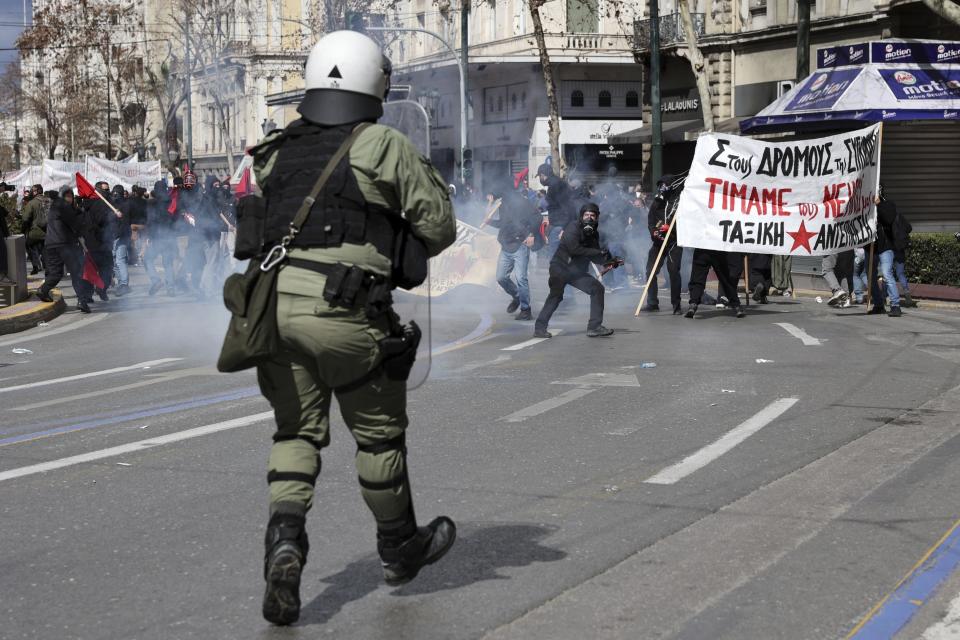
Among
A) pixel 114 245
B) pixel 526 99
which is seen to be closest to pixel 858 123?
pixel 114 245

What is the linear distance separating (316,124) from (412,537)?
136cm

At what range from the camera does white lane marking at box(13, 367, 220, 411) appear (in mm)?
9969

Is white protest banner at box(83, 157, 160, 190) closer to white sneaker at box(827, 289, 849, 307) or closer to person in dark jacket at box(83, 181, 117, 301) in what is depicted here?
person in dark jacket at box(83, 181, 117, 301)

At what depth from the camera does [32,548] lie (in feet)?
18.1

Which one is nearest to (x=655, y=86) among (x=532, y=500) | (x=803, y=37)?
(x=803, y=37)

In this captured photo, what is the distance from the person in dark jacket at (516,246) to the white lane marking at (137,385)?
5.57 meters

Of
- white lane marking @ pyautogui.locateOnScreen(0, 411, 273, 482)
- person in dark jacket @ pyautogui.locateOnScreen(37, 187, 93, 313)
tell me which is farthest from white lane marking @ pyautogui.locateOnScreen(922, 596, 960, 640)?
person in dark jacket @ pyautogui.locateOnScreen(37, 187, 93, 313)

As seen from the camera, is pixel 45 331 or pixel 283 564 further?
pixel 45 331

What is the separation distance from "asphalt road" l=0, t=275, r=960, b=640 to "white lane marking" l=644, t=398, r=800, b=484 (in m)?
0.03

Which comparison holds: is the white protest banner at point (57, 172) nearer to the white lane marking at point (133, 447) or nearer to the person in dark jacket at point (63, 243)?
the person in dark jacket at point (63, 243)

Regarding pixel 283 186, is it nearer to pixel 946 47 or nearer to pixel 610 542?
pixel 610 542

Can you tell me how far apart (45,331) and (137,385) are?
→ 6.73 meters

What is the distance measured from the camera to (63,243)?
62.7 ft

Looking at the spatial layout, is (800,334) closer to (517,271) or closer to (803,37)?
(517,271)
